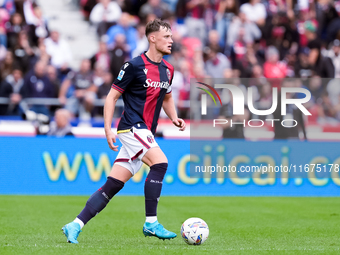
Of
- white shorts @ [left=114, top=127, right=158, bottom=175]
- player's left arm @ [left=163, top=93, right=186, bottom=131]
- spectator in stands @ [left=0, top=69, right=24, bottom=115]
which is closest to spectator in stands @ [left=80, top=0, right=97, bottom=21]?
spectator in stands @ [left=0, top=69, right=24, bottom=115]

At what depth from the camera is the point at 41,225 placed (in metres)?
7.48

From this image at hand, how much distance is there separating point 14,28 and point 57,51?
1247mm

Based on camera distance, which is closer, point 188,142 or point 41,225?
point 41,225

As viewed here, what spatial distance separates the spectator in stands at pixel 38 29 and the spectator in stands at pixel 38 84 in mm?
1729

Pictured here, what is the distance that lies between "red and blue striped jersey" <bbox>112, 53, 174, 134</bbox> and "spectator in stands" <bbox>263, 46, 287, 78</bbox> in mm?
9696

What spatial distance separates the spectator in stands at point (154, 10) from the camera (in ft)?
53.8

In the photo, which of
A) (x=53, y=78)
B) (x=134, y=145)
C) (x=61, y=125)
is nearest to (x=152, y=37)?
(x=134, y=145)

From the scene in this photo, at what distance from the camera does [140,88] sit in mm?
5852

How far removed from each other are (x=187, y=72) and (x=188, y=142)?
279cm

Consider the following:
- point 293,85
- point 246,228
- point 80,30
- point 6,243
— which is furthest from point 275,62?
point 6,243

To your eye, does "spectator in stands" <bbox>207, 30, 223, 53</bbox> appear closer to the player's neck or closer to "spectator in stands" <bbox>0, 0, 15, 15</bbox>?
"spectator in stands" <bbox>0, 0, 15, 15</bbox>

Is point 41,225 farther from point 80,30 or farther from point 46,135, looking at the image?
point 80,30

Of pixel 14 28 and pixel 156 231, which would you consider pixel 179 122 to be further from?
pixel 14 28

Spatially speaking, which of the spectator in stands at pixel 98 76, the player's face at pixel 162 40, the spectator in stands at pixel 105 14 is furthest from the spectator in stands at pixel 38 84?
the player's face at pixel 162 40
